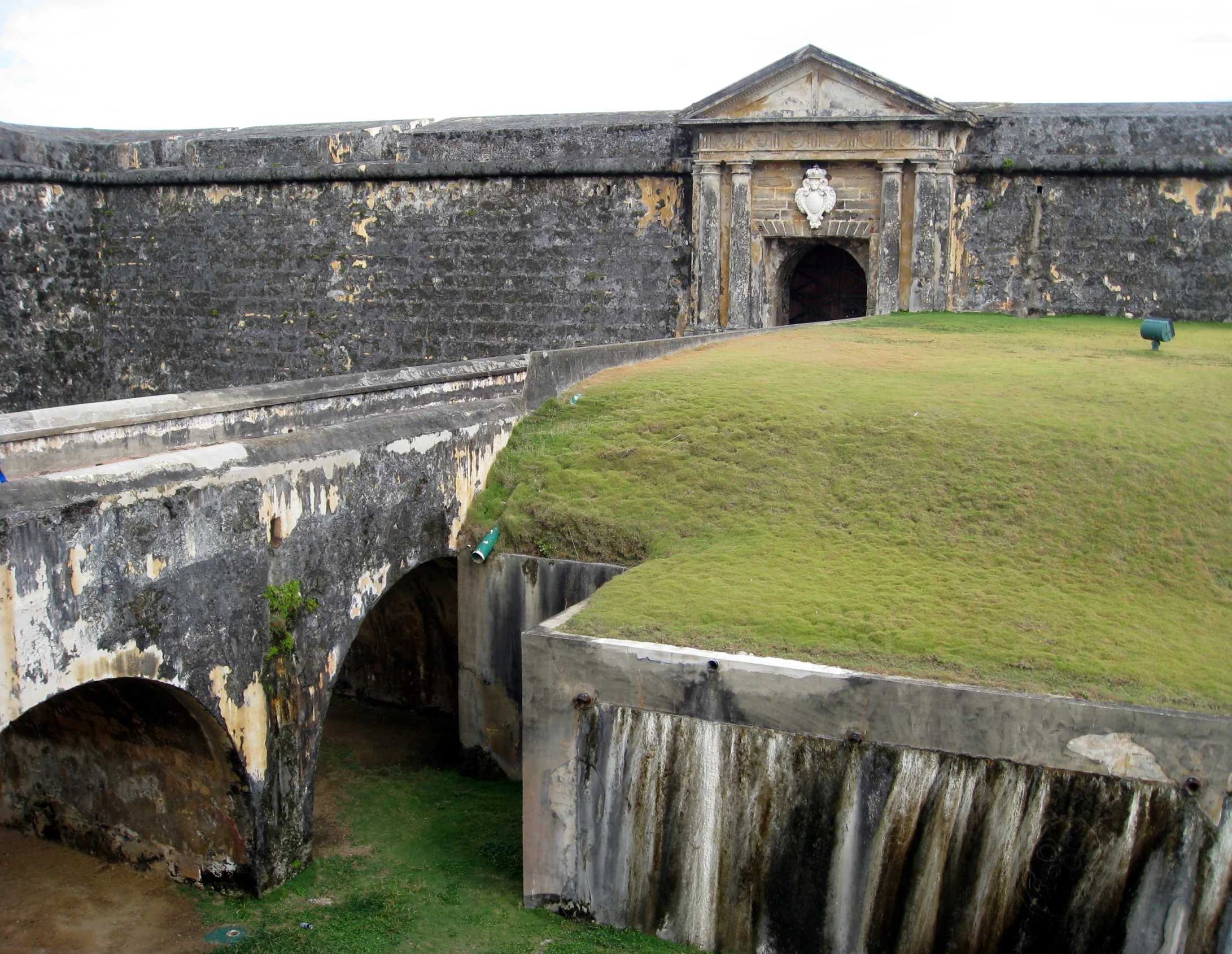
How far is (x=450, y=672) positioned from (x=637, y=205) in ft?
22.8

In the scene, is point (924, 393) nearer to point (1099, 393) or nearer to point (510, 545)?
point (1099, 393)

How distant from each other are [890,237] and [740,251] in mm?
1704

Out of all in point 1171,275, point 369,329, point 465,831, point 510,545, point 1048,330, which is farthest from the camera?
point 369,329

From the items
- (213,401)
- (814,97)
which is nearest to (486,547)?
(213,401)

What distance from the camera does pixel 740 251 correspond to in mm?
13688

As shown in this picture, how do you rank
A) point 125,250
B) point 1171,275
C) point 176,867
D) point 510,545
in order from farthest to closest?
point 125,250, point 1171,275, point 510,545, point 176,867

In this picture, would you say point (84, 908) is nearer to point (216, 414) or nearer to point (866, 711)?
point (216, 414)

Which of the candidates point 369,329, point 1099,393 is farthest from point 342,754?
point 369,329

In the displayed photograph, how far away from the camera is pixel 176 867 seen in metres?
6.51

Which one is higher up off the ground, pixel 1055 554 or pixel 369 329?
pixel 369 329

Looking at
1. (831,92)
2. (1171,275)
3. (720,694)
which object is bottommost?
(720,694)

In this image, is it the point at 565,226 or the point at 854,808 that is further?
the point at 565,226

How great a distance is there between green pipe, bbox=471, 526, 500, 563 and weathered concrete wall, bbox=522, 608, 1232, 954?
1.75 meters

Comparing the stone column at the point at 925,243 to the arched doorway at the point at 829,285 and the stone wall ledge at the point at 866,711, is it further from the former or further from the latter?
the stone wall ledge at the point at 866,711
